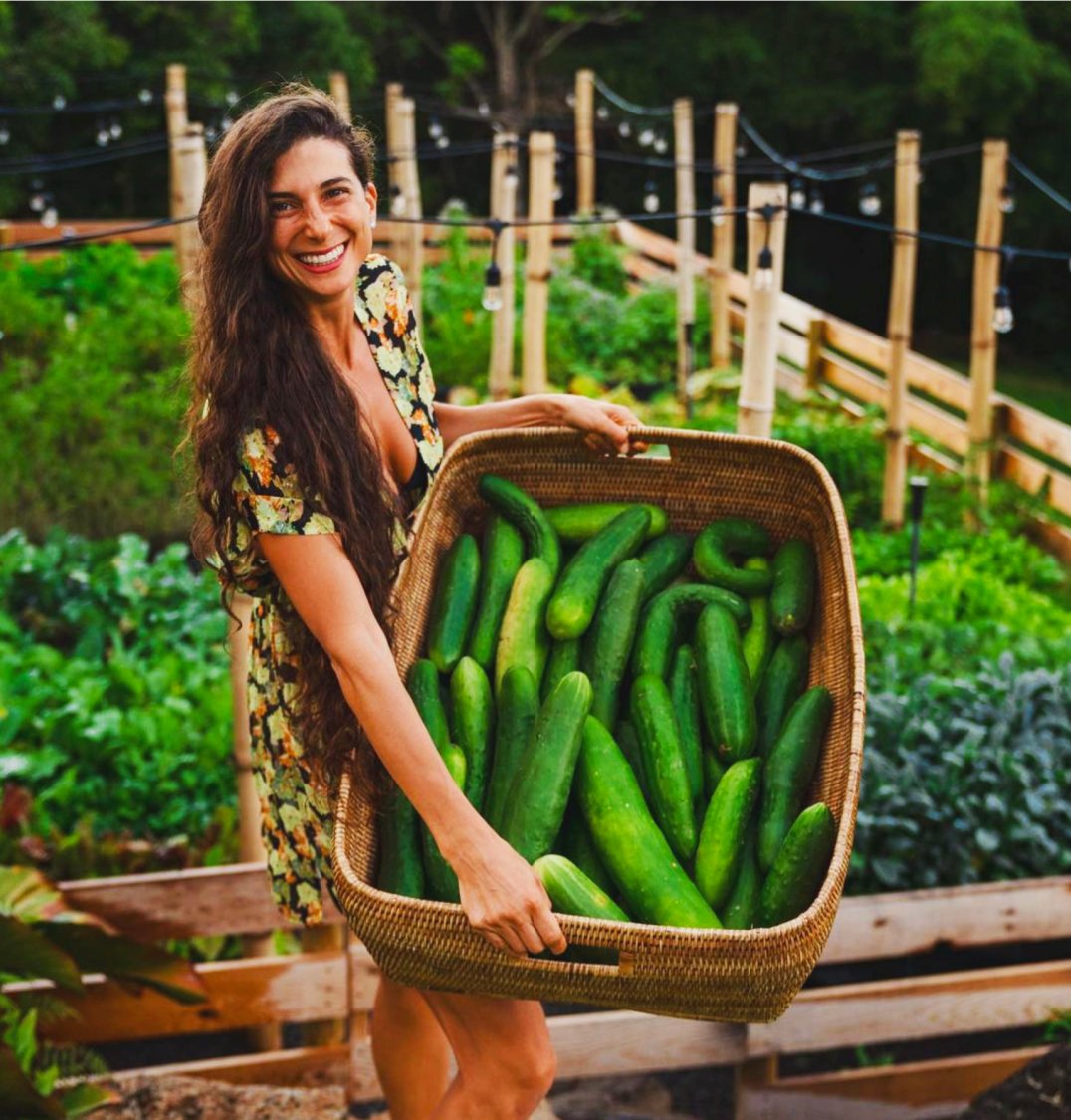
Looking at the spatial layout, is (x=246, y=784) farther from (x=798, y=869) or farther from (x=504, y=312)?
(x=504, y=312)

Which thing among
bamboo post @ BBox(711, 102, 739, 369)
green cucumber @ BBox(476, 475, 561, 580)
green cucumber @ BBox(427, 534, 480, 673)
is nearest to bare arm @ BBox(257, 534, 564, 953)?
green cucumber @ BBox(427, 534, 480, 673)

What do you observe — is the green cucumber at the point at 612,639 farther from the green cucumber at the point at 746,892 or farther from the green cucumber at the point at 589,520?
the green cucumber at the point at 746,892

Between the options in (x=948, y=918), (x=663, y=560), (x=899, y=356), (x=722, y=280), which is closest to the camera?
(x=663, y=560)

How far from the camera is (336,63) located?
17.1m

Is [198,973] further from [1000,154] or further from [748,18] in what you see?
[748,18]

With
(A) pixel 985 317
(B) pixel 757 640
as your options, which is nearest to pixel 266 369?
(B) pixel 757 640

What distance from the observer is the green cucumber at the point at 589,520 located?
2.35 m

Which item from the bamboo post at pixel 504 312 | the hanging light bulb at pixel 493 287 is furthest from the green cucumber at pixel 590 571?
the bamboo post at pixel 504 312

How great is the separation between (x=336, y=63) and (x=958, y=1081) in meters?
16.0

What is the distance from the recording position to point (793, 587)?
2.16m

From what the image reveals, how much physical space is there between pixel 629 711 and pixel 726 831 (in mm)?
312

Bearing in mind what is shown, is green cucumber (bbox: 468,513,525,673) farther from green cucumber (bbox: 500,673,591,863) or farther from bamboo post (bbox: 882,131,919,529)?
bamboo post (bbox: 882,131,919,529)

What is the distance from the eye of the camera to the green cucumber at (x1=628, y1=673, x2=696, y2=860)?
186 cm

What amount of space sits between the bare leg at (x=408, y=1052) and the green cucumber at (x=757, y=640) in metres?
0.80
